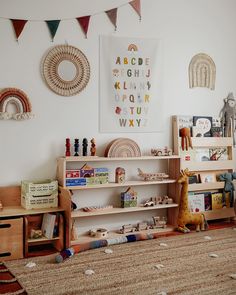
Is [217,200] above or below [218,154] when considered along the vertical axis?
below

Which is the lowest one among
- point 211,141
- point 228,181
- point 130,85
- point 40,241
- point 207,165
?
point 40,241

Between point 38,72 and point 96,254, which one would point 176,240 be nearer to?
point 96,254

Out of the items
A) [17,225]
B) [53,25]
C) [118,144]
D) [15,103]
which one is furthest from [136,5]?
[17,225]

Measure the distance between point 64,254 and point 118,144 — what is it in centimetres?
113

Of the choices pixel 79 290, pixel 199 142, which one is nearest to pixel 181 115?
pixel 199 142

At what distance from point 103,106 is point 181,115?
2.92 feet

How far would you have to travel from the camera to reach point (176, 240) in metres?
3.40

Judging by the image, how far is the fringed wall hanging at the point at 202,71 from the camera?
4.04m

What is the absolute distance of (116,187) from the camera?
12.1 feet

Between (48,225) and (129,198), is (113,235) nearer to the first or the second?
(129,198)

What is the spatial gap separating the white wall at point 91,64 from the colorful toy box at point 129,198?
0.46 metres

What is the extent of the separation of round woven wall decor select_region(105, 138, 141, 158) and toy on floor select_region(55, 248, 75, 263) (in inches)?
36.7

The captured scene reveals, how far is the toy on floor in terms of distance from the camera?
111 inches

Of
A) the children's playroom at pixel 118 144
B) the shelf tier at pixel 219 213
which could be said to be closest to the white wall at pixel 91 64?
the children's playroom at pixel 118 144
